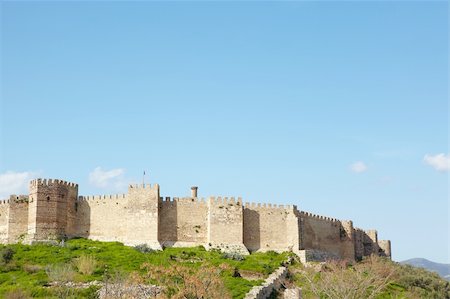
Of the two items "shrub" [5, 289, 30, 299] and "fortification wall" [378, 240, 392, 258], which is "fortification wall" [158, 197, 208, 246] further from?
"fortification wall" [378, 240, 392, 258]

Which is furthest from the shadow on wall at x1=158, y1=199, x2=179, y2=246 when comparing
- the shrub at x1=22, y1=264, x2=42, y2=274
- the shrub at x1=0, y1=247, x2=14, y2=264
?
the shrub at x1=22, y1=264, x2=42, y2=274

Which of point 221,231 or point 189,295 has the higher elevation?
point 221,231

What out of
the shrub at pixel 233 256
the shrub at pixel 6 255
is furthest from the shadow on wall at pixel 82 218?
the shrub at pixel 233 256

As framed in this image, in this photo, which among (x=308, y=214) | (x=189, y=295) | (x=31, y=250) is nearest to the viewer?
(x=189, y=295)

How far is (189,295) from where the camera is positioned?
37.7 m

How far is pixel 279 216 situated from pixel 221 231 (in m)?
5.56

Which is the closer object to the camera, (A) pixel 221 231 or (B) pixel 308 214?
(A) pixel 221 231

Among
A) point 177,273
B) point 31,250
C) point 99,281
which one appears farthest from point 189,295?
point 31,250

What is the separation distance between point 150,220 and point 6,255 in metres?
11.7

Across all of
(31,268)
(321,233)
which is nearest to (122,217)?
(31,268)

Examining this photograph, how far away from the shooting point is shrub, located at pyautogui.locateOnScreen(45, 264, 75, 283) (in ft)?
154

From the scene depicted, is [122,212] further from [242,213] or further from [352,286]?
[352,286]

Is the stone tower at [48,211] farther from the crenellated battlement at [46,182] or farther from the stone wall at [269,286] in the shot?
the stone wall at [269,286]

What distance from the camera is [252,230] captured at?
63.3 metres
